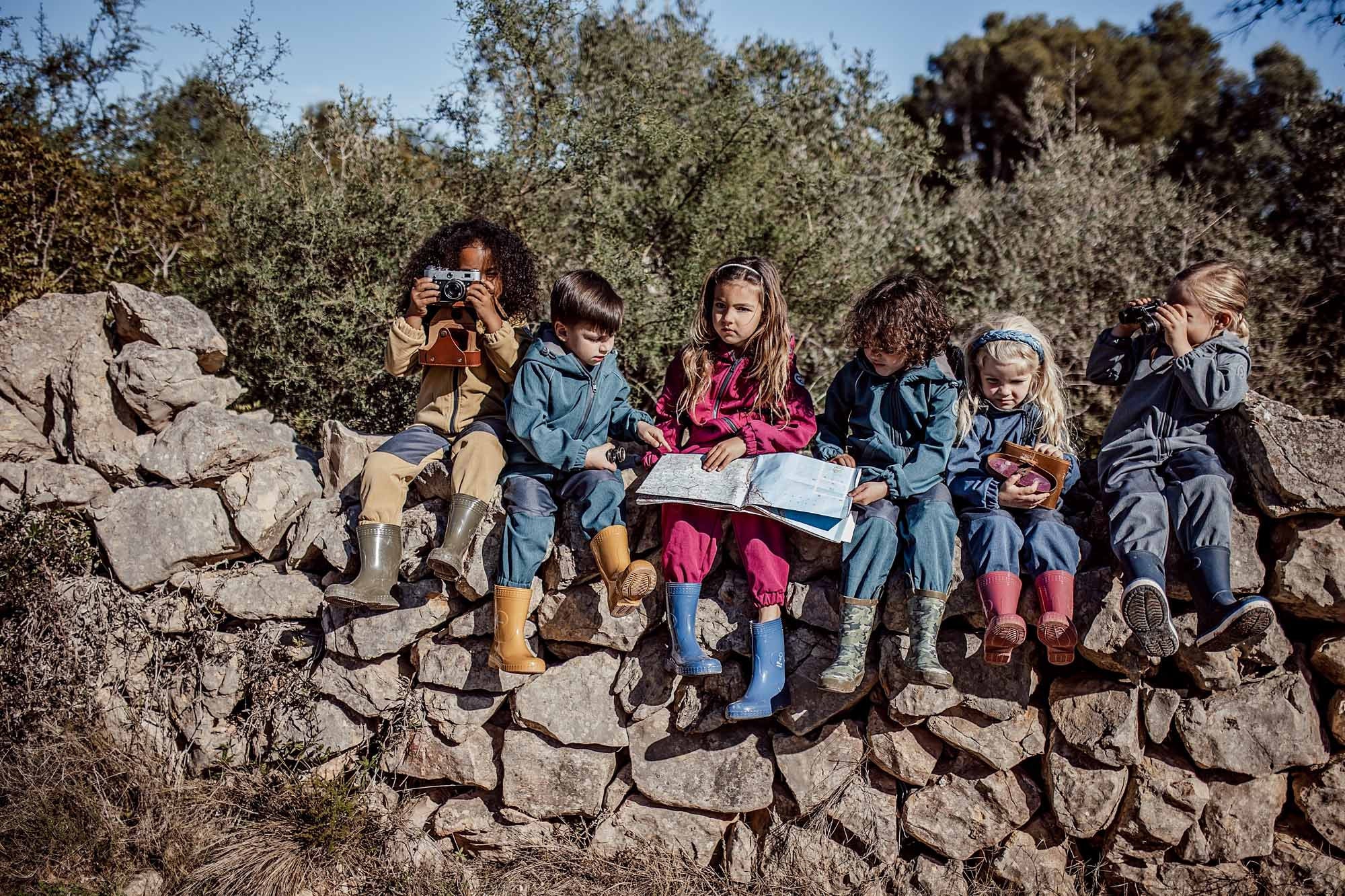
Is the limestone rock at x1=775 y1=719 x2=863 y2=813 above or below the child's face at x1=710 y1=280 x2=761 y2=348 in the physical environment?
below

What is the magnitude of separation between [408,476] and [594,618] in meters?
0.97

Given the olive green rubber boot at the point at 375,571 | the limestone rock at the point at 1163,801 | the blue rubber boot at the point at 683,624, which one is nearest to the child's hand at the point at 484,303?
the olive green rubber boot at the point at 375,571

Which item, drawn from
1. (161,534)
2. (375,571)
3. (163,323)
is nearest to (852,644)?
(375,571)

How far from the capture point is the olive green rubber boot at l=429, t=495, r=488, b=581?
317 cm

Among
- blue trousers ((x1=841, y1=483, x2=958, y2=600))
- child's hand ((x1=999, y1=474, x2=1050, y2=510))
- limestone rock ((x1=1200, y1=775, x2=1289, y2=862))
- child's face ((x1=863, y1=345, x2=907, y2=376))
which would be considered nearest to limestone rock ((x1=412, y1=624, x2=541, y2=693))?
blue trousers ((x1=841, y1=483, x2=958, y2=600))

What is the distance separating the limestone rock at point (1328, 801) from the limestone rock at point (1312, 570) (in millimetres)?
563

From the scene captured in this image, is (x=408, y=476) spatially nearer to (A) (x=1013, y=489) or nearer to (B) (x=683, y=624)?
(B) (x=683, y=624)

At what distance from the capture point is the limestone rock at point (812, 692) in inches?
125

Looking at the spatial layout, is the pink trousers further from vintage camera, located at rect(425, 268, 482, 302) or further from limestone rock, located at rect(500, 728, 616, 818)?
vintage camera, located at rect(425, 268, 482, 302)

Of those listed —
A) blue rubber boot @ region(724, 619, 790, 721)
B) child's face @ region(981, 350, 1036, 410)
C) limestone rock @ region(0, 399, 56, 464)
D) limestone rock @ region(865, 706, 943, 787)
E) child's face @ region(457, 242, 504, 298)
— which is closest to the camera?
blue rubber boot @ region(724, 619, 790, 721)

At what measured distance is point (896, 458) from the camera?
324 cm

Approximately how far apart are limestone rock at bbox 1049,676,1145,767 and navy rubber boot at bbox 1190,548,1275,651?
0.34 m

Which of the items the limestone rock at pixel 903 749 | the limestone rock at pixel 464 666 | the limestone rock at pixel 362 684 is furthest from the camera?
the limestone rock at pixel 362 684

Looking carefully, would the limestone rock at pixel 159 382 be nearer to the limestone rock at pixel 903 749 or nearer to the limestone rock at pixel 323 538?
the limestone rock at pixel 323 538
